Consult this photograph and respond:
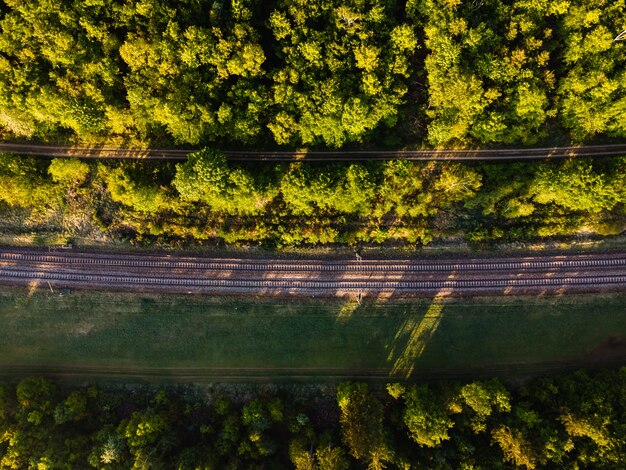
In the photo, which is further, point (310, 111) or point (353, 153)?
point (353, 153)

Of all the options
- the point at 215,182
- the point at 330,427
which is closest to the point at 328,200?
the point at 215,182

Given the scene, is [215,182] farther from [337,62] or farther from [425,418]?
[425,418]

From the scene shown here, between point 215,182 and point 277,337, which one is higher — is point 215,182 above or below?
above

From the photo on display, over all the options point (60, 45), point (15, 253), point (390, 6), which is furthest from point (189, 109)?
point (15, 253)

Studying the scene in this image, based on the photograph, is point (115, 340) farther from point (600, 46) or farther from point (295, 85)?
point (600, 46)

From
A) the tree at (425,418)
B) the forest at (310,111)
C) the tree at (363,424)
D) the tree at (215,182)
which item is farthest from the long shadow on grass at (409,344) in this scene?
the tree at (215,182)

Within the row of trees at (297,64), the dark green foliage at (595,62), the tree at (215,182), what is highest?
the dark green foliage at (595,62)

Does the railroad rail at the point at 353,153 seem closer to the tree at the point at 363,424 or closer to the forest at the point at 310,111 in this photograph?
the forest at the point at 310,111
